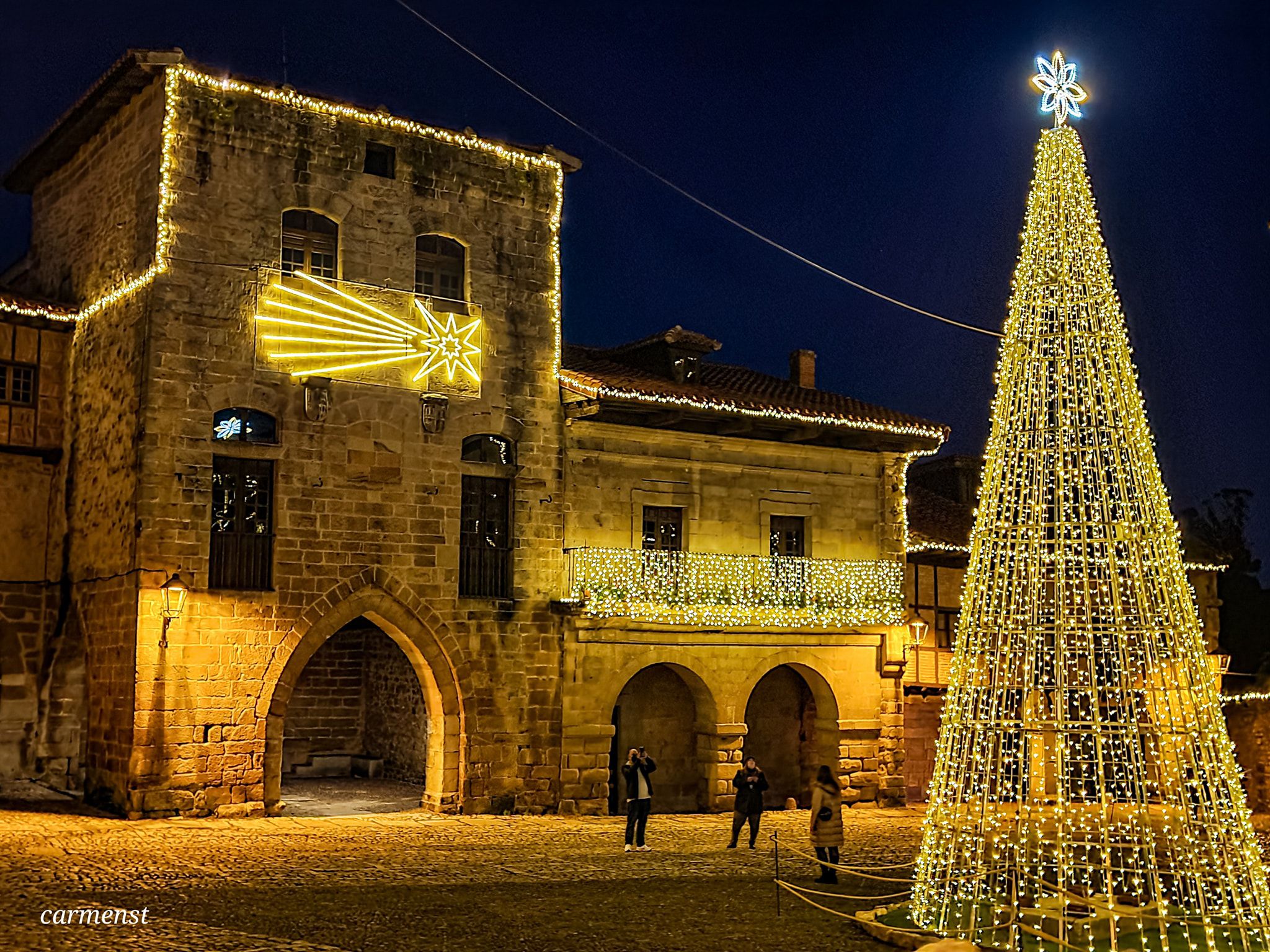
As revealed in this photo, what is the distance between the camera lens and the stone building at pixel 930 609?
84.0ft

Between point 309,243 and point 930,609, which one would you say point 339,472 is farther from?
point 930,609

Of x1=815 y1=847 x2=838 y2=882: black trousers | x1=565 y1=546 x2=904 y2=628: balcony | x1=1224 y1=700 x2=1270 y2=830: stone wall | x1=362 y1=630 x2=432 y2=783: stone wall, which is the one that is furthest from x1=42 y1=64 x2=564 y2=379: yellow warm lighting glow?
x1=1224 y1=700 x2=1270 y2=830: stone wall

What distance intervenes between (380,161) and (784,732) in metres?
13.1

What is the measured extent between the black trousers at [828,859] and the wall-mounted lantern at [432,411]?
8.91 meters

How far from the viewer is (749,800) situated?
56.5 feet

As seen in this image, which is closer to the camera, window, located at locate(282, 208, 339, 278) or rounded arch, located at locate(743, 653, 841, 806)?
window, located at locate(282, 208, 339, 278)

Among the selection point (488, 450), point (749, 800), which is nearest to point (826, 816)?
point (749, 800)

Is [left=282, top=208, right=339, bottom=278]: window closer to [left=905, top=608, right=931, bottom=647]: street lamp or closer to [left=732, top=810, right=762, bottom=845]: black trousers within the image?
[left=732, top=810, right=762, bottom=845]: black trousers

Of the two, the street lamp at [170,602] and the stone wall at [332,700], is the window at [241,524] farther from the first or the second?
the stone wall at [332,700]

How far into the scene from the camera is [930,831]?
11.1 metres

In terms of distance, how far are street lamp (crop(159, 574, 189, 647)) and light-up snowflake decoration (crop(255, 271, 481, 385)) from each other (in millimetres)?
3603

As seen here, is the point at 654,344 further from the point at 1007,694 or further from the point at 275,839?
the point at 1007,694

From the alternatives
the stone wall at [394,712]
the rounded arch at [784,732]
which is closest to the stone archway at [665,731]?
the rounded arch at [784,732]

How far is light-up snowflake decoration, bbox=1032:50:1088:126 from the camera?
11.4 metres
